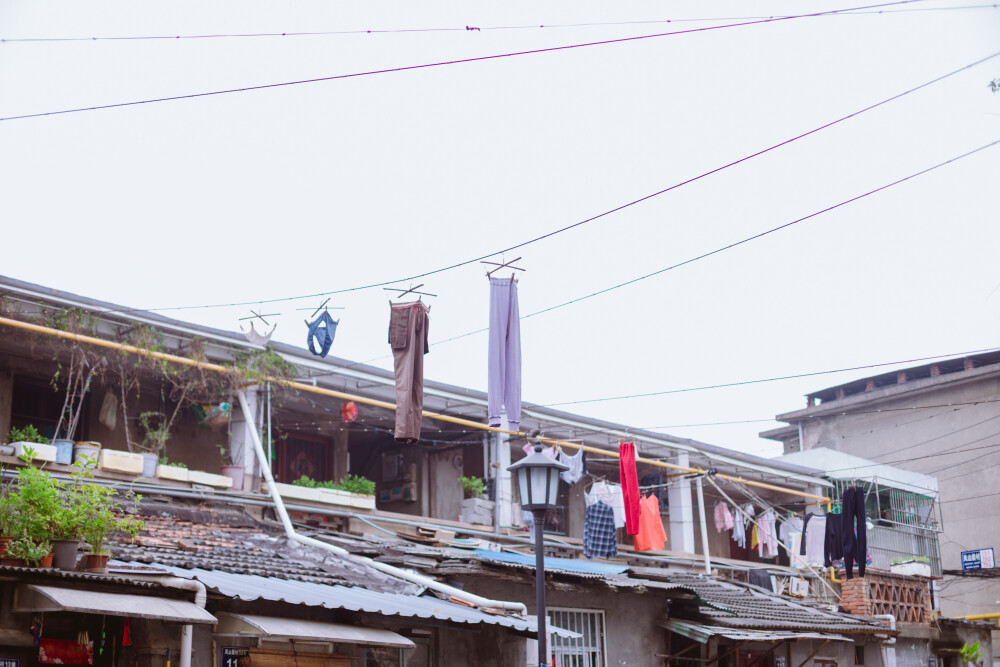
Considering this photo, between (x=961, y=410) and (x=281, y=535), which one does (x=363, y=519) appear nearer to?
(x=281, y=535)

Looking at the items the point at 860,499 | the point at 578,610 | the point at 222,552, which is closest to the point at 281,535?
the point at 222,552

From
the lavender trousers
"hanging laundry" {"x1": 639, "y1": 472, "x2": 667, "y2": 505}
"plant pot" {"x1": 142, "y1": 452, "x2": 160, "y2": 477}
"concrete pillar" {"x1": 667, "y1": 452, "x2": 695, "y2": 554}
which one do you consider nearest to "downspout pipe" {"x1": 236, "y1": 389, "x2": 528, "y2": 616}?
"plant pot" {"x1": 142, "y1": 452, "x2": 160, "y2": 477}

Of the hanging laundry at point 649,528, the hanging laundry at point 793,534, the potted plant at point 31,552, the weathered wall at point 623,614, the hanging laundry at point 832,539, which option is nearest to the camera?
the potted plant at point 31,552

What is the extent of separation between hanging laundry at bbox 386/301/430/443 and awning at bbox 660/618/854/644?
6576 millimetres

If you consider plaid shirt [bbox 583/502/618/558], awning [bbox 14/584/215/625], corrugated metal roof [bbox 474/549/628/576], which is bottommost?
awning [bbox 14/584/215/625]

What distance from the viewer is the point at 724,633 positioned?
16.7 metres

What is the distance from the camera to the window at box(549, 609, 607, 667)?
16.1 meters

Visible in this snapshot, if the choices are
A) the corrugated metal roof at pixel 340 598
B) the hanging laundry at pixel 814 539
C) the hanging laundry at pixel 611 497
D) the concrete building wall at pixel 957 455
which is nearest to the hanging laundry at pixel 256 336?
the corrugated metal roof at pixel 340 598

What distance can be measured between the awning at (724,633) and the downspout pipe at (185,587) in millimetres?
9574

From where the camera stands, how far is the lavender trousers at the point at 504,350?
14.2 m

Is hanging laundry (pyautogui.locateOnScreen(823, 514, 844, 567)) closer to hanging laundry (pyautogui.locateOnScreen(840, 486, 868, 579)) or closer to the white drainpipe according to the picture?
hanging laundry (pyautogui.locateOnScreen(840, 486, 868, 579))

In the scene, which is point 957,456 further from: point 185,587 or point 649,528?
point 185,587

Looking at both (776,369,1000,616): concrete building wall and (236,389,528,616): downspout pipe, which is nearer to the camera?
(236,389,528,616): downspout pipe

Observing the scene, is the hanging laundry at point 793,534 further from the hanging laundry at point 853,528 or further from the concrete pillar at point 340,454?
the concrete pillar at point 340,454
